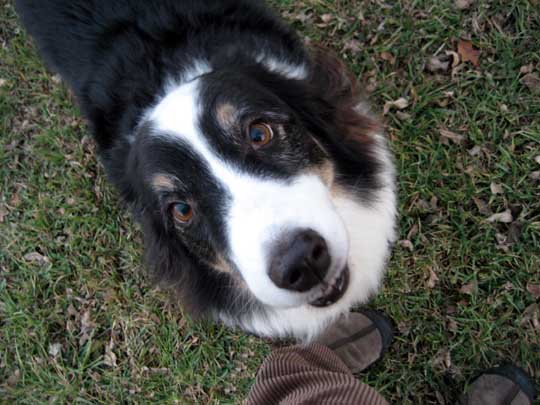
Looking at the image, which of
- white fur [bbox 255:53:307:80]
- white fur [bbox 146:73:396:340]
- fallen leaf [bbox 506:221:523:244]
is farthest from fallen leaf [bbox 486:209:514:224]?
white fur [bbox 255:53:307:80]

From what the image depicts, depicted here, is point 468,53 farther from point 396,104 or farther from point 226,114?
point 226,114

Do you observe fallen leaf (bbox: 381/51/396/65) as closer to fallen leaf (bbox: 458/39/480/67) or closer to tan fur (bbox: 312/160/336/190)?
fallen leaf (bbox: 458/39/480/67)

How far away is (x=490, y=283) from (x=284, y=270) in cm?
206

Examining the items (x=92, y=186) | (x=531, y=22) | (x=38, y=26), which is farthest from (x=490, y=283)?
(x=38, y=26)

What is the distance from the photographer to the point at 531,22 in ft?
11.1

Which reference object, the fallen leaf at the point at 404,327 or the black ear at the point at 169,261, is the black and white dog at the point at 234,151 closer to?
the black ear at the point at 169,261

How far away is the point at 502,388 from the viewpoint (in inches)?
115

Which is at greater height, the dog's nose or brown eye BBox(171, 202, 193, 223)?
the dog's nose

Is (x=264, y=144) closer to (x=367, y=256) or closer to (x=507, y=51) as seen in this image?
(x=367, y=256)

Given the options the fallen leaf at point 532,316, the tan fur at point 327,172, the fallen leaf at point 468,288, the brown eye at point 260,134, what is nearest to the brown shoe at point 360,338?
the fallen leaf at point 468,288

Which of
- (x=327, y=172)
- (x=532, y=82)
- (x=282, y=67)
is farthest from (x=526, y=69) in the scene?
(x=327, y=172)

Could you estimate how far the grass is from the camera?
3.18 metres

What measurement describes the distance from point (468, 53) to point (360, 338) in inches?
92.3

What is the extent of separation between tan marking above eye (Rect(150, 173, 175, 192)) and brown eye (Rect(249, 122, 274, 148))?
425 mm
